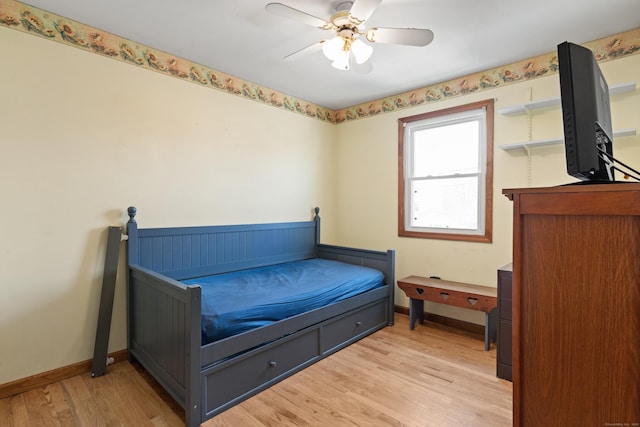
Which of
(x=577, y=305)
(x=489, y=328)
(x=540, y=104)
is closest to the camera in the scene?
(x=577, y=305)

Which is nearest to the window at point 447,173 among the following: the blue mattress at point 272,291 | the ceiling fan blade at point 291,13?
the blue mattress at point 272,291

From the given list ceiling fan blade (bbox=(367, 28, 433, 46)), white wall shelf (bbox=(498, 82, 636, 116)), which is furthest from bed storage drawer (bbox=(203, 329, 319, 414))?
white wall shelf (bbox=(498, 82, 636, 116))

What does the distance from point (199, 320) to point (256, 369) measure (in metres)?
0.58

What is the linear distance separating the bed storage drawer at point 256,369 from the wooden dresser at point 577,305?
4.88 feet

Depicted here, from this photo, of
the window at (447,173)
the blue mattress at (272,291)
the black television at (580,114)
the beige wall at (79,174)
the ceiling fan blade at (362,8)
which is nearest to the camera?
the black television at (580,114)

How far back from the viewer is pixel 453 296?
9.46ft

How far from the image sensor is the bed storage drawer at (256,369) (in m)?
1.84

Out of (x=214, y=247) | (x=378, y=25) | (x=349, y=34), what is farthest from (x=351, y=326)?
(x=378, y=25)

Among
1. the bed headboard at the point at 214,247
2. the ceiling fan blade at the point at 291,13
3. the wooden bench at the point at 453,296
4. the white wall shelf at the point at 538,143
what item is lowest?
the wooden bench at the point at 453,296

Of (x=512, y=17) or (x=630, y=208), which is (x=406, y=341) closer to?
(x=630, y=208)

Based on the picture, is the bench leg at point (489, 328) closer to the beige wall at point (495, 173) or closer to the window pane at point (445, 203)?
the beige wall at point (495, 173)

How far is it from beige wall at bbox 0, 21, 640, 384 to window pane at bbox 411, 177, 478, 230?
0.69 feet

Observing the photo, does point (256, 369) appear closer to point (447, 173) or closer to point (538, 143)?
point (447, 173)

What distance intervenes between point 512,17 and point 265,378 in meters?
2.83
